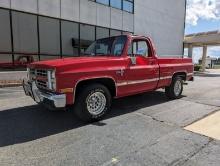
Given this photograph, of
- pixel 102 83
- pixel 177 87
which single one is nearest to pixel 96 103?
pixel 102 83

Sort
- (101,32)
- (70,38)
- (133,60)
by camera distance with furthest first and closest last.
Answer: (101,32) < (70,38) < (133,60)

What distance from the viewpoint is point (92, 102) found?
5.16 metres

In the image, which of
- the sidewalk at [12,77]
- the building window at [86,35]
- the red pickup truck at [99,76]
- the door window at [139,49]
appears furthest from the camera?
the building window at [86,35]

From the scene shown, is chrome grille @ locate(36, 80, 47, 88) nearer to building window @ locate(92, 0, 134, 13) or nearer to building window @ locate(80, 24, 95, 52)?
building window @ locate(80, 24, 95, 52)

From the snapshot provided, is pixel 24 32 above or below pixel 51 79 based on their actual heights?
above

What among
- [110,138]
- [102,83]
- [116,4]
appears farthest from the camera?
[116,4]

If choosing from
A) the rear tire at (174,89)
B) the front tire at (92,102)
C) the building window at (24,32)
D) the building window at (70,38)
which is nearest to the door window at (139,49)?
the front tire at (92,102)

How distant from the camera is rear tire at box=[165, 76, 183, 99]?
7.62 metres

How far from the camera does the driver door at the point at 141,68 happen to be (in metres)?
5.89

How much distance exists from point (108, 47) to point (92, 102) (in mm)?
1781

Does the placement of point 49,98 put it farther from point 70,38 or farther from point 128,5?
point 128,5

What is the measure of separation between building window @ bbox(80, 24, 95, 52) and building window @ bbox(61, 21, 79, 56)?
40 cm

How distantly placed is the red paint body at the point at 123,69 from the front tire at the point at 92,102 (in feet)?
0.73

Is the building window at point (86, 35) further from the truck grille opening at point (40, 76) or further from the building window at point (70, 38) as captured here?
the truck grille opening at point (40, 76)
